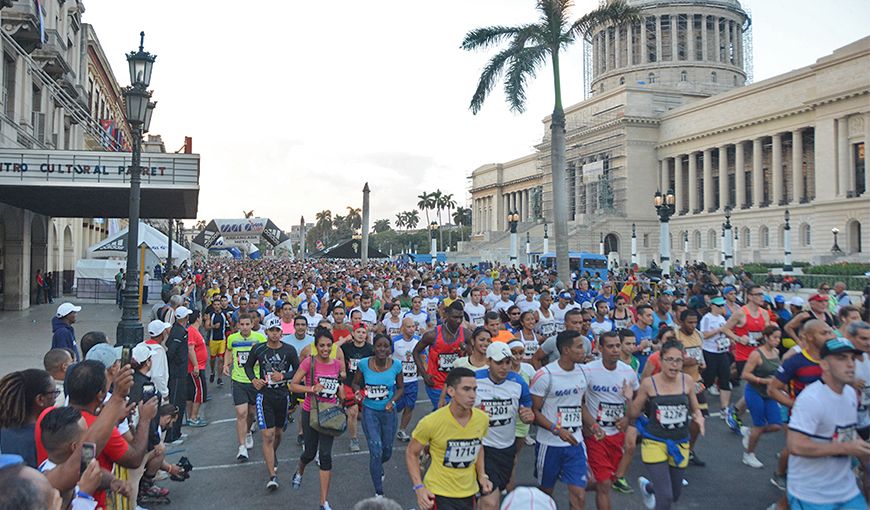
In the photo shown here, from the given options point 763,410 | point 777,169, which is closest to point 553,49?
point 763,410

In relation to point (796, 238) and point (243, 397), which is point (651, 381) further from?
point (796, 238)

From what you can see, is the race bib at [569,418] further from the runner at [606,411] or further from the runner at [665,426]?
the runner at [665,426]

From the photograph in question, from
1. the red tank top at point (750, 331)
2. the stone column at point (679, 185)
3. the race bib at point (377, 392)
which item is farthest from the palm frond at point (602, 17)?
the stone column at point (679, 185)

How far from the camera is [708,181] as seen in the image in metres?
61.7

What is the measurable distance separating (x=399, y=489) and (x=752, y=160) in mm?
62263

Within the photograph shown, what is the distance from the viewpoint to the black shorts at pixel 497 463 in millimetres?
5008

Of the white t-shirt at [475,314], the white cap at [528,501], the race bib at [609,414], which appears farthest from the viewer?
the white t-shirt at [475,314]

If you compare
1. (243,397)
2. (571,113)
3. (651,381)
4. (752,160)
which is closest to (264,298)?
(243,397)

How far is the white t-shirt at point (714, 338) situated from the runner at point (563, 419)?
4.39 m

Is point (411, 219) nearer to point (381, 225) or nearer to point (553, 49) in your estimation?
point (381, 225)

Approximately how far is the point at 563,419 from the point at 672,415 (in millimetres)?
912

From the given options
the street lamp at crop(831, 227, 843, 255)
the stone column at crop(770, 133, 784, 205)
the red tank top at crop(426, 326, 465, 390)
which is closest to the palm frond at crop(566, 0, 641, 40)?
the red tank top at crop(426, 326, 465, 390)

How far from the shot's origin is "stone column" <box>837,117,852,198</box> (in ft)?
152

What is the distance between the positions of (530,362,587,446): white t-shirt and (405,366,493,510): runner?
3.42 ft
